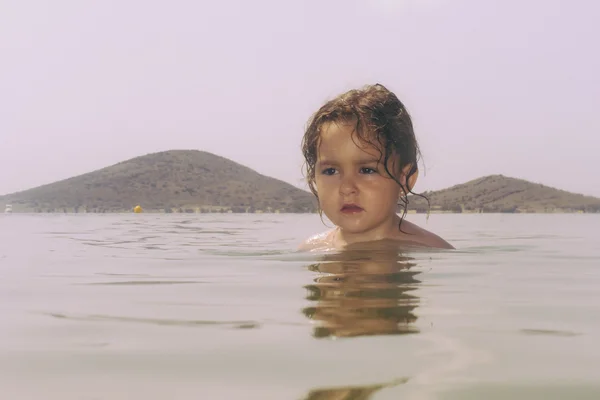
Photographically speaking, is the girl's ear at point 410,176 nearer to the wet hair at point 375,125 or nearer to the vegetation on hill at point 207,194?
the wet hair at point 375,125

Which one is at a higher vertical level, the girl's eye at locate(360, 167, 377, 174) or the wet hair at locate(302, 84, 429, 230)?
the wet hair at locate(302, 84, 429, 230)

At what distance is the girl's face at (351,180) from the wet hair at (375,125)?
0.21 ft

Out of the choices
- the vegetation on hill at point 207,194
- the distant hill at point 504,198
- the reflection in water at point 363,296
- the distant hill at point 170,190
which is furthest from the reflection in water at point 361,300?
the distant hill at point 170,190

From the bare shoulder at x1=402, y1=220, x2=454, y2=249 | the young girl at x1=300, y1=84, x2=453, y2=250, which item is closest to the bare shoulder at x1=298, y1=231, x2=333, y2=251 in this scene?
the young girl at x1=300, y1=84, x2=453, y2=250

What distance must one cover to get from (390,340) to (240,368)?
43 cm

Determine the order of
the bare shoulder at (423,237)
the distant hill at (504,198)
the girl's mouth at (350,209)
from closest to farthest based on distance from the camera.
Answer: the girl's mouth at (350,209) < the bare shoulder at (423,237) < the distant hill at (504,198)

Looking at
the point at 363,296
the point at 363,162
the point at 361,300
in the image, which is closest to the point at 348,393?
the point at 361,300

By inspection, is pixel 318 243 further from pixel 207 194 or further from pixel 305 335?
pixel 207 194

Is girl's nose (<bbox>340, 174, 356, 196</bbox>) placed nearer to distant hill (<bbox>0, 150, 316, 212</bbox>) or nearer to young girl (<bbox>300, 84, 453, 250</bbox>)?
young girl (<bbox>300, 84, 453, 250</bbox>)

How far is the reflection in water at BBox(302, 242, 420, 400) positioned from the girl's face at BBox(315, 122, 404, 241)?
2.15ft

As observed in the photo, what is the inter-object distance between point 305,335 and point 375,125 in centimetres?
338

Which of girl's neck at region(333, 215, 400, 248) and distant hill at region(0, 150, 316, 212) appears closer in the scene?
girl's neck at region(333, 215, 400, 248)

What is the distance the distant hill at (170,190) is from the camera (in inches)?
3418

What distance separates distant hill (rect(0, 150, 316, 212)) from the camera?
86.8m
